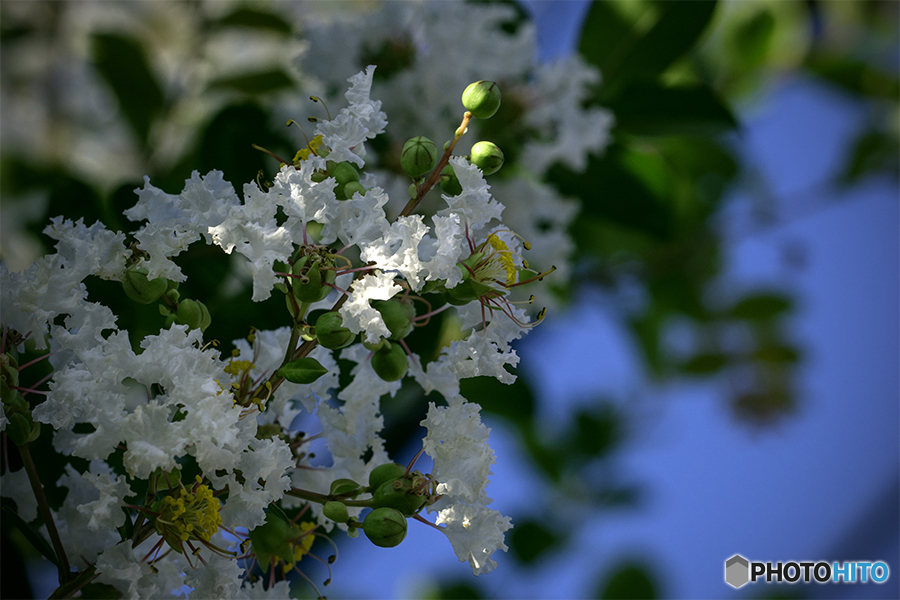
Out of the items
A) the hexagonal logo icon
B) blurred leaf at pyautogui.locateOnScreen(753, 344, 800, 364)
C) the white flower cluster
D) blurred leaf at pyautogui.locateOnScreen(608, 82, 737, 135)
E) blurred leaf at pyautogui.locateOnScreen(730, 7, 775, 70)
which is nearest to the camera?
the white flower cluster

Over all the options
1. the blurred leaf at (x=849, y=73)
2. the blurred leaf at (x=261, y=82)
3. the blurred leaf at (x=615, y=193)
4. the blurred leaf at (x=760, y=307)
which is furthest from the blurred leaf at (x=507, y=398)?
the blurred leaf at (x=849, y=73)

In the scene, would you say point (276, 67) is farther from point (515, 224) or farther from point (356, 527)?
point (356, 527)

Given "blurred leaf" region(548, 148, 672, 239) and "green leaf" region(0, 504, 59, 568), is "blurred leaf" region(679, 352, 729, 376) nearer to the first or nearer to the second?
"blurred leaf" region(548, 148, 672, 239)

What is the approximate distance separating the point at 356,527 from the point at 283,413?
0.11 metres

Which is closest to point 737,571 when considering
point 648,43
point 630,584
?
point 630,584

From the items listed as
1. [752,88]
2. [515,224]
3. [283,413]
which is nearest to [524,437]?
[515,224]

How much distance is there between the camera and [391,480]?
0.49 meters

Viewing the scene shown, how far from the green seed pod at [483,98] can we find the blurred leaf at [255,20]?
2.73 ft

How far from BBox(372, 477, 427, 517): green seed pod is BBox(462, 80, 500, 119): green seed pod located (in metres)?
0.28

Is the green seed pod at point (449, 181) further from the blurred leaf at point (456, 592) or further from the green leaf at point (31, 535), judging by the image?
the blurred leaf at point (456, 592)

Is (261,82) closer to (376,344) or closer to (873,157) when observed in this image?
(376,344)

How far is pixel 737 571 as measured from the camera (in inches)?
43.8

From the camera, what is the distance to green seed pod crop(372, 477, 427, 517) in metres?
0.48

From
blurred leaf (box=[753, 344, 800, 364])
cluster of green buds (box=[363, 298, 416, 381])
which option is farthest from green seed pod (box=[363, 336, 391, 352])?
blurred leaf (box=[753, 344, 800, 364])
